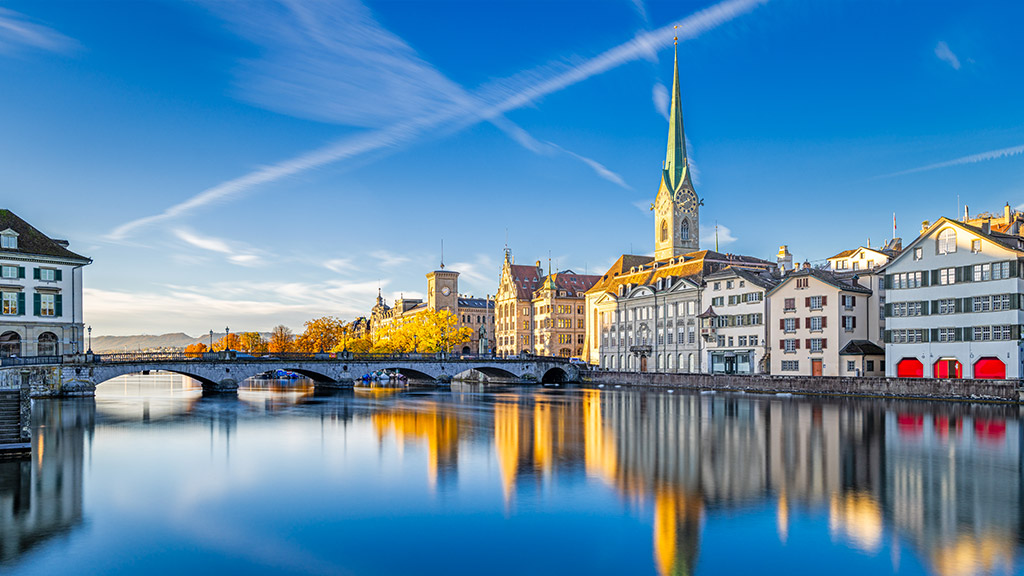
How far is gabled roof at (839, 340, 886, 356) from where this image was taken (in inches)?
2972

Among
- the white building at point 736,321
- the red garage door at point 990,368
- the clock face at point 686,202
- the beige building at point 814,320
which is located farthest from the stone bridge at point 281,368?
the red garage door at point 990,368

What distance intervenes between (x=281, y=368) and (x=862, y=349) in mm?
55851

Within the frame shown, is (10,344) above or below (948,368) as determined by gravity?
above

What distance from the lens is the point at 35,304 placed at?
215 ft

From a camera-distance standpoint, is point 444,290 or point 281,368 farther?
point 444,290

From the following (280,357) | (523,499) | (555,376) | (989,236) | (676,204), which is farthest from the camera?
(676,204)

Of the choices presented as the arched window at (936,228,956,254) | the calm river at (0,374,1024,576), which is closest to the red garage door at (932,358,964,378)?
the arched window at (936,228,956,254)

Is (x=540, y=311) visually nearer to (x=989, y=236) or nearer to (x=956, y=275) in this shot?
(x=956, y=275)

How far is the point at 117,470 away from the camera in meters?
29.6

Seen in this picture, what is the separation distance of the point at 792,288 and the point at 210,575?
7445 cm

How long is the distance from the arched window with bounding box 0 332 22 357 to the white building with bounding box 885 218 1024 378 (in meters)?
71.6

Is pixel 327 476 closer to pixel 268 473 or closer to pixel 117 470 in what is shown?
pixel 268 473

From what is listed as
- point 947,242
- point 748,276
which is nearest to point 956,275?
point 947,242

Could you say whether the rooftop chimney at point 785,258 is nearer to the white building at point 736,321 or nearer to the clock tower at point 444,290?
the white building at point 736,321
